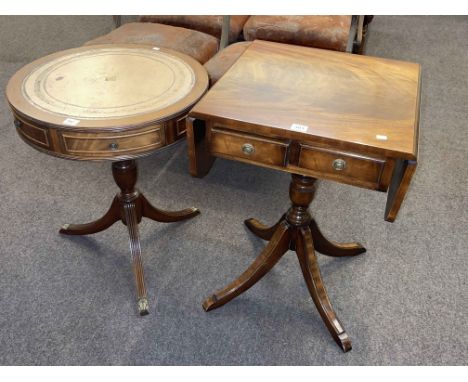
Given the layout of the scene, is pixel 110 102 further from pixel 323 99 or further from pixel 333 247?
pixel 333 247

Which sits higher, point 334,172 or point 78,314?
point 334,172

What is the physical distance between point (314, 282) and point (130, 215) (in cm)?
71

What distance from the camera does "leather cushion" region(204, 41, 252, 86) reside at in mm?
1842

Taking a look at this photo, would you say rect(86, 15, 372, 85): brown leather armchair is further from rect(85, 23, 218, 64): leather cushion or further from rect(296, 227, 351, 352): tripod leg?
rect(296, 227, 351, 352): tripod leg

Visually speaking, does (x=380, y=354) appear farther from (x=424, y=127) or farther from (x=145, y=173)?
(x=424, y=127)

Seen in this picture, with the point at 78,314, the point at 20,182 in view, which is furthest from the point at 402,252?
the point at 20,182

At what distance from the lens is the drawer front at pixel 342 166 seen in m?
1.06

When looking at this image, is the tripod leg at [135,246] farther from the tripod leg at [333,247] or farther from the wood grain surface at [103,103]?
the tripod leg at [333,247]

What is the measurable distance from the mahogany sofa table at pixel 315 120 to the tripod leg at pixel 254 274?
15cm

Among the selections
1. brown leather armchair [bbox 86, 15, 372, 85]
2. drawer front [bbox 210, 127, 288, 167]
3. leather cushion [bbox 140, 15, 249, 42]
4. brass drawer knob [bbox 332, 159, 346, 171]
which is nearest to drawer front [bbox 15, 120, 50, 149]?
drawer front [bbox 210, 127, 288, 167]

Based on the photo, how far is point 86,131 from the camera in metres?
1.15

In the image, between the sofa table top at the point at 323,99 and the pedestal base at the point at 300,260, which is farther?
the pedestal base at the point at 300,260

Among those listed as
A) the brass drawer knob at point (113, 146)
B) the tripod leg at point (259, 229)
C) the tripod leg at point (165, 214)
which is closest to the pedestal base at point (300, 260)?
the tripod leg at point (259, 229)

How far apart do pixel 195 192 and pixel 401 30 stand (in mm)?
2929
